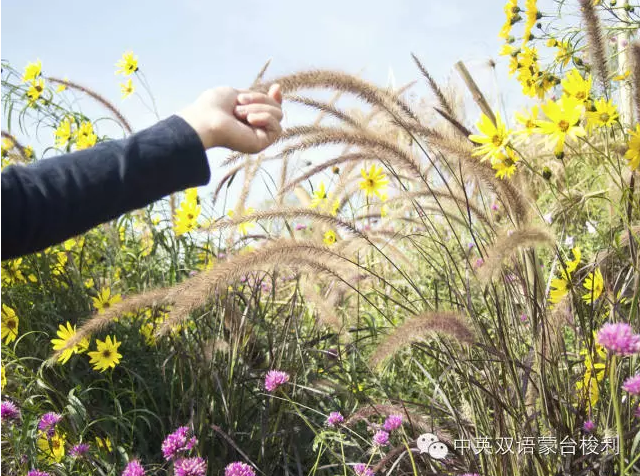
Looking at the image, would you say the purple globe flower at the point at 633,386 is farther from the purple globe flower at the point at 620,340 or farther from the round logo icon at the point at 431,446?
the round logo icon at the point at 431,446

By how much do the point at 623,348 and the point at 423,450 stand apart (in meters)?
0.65

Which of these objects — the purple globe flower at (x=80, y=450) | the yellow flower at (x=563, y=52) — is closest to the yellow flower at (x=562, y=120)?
the yellow flower at (x=563, y=52)

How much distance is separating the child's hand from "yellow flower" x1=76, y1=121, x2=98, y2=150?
202cm

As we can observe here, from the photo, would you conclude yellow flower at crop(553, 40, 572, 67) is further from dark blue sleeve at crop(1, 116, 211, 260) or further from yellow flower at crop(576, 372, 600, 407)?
dark blue sleeve at crop(1, 116, 211, 260)

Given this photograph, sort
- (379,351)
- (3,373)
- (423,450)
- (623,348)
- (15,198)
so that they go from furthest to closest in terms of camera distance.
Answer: (3,373), (423,450), (379,351), (623,348), (15,198)

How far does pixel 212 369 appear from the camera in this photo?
2312mm

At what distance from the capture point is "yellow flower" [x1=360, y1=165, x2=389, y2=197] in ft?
9.95

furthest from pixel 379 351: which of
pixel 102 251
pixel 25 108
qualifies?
pixel 25 108

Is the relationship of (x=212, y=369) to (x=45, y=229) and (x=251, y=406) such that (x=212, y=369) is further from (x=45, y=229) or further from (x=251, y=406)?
(x=45, y=229)

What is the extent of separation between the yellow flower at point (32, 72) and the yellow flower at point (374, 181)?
167cm

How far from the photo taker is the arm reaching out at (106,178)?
0.91 m

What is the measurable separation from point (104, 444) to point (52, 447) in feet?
0.54

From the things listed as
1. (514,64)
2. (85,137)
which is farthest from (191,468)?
(85,137)

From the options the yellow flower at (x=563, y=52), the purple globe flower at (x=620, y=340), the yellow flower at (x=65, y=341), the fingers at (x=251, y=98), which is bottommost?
the yellow flower at (x=65, y=341)
